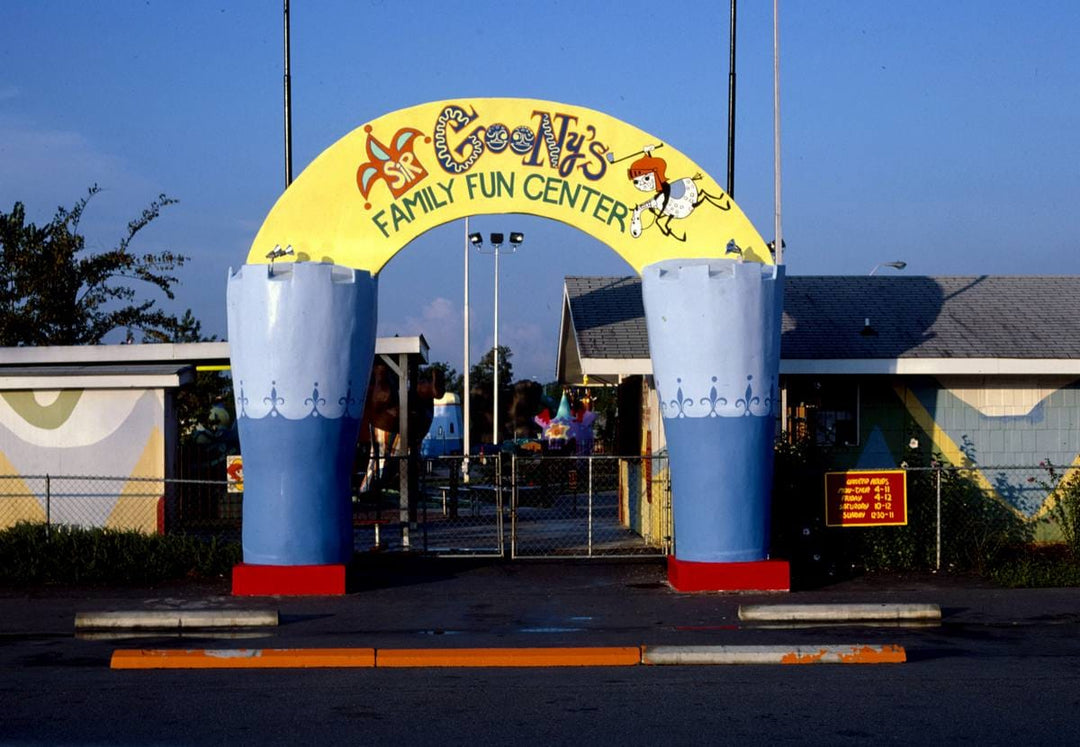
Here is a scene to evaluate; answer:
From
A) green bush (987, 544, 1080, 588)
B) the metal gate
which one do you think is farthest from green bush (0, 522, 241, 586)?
green bush (987, 544, 1080, 588)

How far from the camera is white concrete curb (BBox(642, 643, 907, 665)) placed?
10430mm

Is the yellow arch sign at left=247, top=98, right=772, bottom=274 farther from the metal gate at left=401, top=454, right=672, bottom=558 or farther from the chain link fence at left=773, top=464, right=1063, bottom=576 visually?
the chain link fence at left=773, top=464, right=1063, bottom=576

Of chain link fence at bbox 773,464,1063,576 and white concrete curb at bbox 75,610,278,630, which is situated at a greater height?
chain link fence at bbox 773,464,1063,576

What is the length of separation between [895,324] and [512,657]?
10195 mm

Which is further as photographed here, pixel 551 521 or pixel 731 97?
pixel 551 521

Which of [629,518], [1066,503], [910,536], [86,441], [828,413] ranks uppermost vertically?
[828,413]

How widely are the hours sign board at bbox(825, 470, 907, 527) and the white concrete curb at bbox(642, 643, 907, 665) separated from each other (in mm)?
4977

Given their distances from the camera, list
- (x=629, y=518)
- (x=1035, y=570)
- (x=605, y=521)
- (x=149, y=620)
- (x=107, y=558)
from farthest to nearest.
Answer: (x=605, y=521)
(x=629, y=518)
(x=107, y=558)
(x=1035, y=570)
(x=149, y=620)

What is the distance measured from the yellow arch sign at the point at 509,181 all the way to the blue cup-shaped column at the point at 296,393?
2.09 feet

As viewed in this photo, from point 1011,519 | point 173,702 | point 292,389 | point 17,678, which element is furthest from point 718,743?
point 1011,519

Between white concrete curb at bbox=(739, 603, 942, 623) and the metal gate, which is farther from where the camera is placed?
the metal gate

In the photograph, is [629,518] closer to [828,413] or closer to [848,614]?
[828,413]

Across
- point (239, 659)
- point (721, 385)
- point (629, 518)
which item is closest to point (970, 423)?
point (721, 385)

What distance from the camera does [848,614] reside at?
1230 cm
